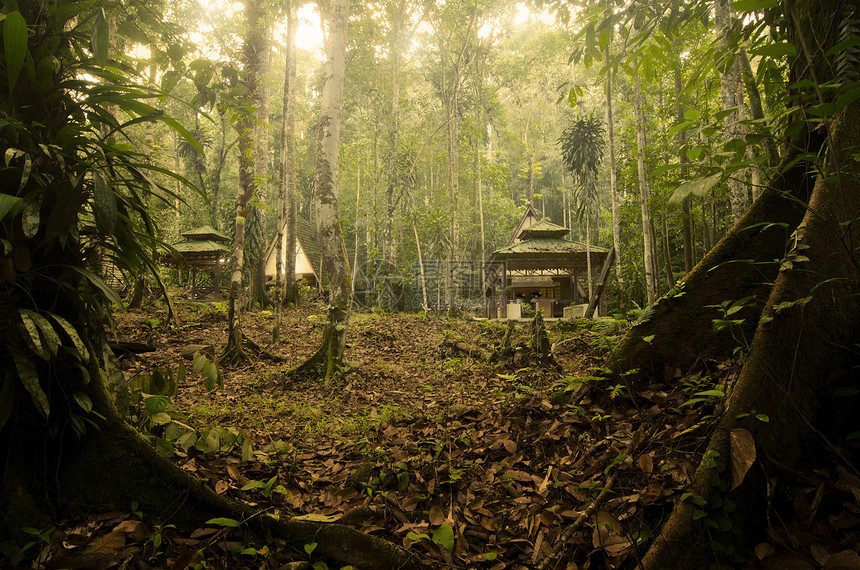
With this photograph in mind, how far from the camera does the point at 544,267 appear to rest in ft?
62.7

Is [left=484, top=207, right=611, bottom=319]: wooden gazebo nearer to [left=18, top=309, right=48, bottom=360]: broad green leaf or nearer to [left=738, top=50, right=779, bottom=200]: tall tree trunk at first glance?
[left=738, top=50, right=779, bottom=200]: tall tree trunk

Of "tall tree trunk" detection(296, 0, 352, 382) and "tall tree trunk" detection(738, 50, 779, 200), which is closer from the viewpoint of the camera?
"tall tree trunk" detection(738, 50, 779, 200)

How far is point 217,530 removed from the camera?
1.97 m

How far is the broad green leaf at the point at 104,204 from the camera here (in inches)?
71.2

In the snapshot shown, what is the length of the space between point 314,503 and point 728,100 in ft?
34.9

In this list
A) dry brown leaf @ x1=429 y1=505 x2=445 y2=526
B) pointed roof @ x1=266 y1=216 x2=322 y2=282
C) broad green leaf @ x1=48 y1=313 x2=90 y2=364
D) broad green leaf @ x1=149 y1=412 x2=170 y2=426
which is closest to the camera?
broad green leaf @ x1=48 y1=313 x2=90 y2=364

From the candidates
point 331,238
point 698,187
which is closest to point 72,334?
point 698,187

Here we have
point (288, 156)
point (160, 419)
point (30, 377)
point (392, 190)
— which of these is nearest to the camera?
point (30, 377)

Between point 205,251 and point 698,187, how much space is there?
2175cm

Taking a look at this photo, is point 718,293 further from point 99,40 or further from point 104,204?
point 99,40

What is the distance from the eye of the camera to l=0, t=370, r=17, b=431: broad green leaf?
162 cm

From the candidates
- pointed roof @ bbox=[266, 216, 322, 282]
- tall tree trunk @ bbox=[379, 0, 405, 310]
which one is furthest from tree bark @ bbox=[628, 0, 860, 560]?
pointed roof @ bbox=[266, 216, 322, 282]

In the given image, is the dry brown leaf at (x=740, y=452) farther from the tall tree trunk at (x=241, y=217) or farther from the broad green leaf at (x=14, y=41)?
the tall tree trunk at (x=241, y=217)

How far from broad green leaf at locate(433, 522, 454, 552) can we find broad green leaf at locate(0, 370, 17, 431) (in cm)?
192
